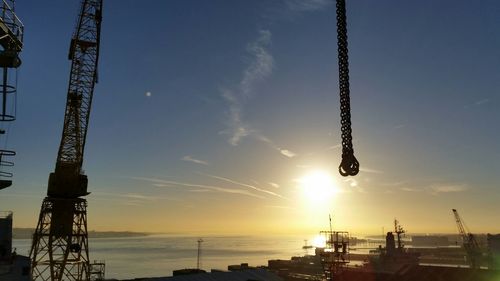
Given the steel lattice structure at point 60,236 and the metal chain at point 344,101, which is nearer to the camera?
the metal chain at point 344,101

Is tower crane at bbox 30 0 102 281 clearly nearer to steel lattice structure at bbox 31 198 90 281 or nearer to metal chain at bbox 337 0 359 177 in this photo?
steel lattice structure at bbox 31 198 90 281

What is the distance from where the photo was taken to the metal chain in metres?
20.0

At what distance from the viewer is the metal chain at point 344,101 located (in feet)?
65.6

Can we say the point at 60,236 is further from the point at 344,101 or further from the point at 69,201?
the point at 344,101

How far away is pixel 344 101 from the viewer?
67.1 feet

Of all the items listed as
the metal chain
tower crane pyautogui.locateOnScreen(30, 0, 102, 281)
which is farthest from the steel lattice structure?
the metal chain

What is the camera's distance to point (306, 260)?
155750 mm

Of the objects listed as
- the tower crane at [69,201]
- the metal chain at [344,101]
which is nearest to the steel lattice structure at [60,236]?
the tower crane at [69,201]

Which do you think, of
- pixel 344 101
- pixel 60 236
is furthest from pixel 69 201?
pixel 344 101

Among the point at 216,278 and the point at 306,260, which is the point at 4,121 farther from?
the point at 306,260

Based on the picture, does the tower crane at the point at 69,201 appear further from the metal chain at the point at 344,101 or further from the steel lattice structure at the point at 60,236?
the metal chain at the point at 344,101

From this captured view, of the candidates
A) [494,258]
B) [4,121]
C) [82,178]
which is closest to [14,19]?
[4,121]

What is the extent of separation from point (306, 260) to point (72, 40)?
132m

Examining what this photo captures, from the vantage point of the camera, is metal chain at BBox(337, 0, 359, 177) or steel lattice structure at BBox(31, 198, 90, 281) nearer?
metal chain at BBox(337, 0, 359, 177)
